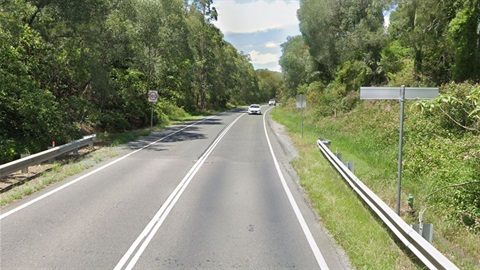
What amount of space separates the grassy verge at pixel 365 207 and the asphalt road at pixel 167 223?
15.7 inches

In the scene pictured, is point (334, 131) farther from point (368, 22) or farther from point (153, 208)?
point (153, 208)

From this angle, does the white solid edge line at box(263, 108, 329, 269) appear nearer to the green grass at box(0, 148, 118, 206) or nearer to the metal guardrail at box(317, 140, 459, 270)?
the metal guardrail at box(317, 140, 459, 270)

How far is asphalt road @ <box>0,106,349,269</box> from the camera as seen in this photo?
19.1 feet

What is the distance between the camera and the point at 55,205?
27.6 ft

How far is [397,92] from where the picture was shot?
7211 millimetres

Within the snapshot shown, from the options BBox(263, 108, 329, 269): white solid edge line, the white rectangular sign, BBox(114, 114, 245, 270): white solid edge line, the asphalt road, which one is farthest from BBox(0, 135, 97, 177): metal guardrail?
the white rectangular sign

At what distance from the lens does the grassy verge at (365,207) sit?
6.09 meters

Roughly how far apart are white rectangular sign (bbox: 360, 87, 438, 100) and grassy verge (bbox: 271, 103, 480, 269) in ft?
8.43

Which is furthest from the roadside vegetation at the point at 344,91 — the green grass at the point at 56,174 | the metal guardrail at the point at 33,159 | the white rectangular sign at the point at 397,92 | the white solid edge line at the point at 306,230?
the green grass at the point at 56,174

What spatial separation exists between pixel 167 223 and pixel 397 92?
521 centimetres

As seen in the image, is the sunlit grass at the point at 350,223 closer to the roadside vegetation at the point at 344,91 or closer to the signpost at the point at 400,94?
the roadside vegetation at the point at 344,91

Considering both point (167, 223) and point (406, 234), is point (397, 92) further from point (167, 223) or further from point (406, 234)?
point (167, 223)

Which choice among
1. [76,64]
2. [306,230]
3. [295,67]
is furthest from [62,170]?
[295,67]

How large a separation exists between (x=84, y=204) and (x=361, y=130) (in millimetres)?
18022
